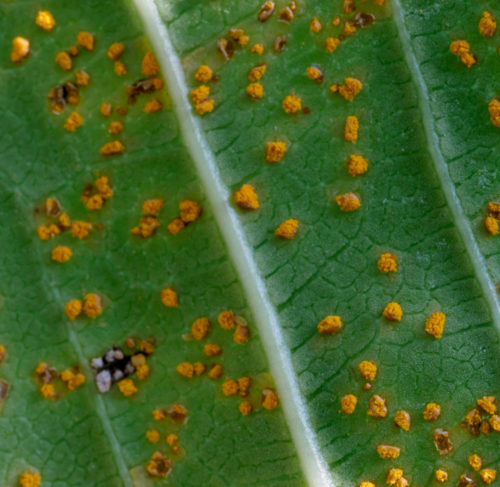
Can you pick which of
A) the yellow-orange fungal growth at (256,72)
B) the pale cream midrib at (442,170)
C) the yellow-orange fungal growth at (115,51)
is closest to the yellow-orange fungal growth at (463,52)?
the pale cream midrib at (442,170)

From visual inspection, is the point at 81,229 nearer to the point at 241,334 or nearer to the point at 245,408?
the point at 241,334

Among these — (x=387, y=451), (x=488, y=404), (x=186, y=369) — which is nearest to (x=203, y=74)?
(x=186, y=369)

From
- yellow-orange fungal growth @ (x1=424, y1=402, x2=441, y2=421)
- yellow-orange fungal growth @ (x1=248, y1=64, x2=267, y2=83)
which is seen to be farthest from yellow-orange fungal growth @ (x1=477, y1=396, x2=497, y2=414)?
yellow-orange fungal growth @ (x1=248, y1=64, x2=267, y2=83)

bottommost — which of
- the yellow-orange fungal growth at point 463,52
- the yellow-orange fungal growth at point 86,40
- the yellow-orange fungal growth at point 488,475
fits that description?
the yellow-orange fungal growth at point 488,475

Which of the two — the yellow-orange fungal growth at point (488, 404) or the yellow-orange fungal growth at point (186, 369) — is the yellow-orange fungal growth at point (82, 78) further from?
the yellow-orange fungal growth at point (488, 404)

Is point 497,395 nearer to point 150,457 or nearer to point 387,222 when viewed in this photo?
point 387,222
